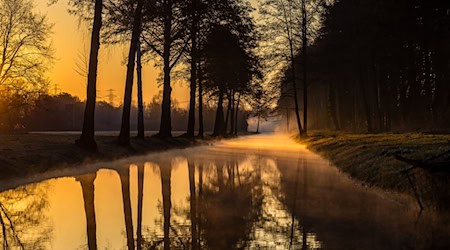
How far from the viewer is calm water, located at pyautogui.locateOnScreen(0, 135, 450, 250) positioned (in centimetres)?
747

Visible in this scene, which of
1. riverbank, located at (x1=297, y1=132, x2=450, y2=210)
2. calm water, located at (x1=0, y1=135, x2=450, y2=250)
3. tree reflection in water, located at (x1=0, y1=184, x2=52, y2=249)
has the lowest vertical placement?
calm water, located at (x1=0, y1=135, x2=450, y2=250)

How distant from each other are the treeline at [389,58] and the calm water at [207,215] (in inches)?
727

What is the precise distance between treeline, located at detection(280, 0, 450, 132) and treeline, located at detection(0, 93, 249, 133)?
743 inches

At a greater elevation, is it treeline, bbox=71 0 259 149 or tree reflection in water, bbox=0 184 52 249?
treeline, bbox=71 0 259 149

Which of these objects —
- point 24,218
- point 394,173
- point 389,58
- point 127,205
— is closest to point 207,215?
point 127,205

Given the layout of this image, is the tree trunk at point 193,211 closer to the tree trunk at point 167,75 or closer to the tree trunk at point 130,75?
the tree trunk at point 130,75

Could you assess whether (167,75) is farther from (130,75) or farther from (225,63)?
(225,63)

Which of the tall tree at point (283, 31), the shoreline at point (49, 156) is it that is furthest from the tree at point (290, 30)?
the shoreline at point (49, 156)

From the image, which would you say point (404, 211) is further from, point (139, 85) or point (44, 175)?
point (139, 85)

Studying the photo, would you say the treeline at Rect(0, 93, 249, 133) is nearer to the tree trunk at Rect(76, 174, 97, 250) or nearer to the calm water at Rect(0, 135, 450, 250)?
the tree trunk at Rect(76, 174, 97, 250)

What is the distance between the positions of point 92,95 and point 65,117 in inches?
3914

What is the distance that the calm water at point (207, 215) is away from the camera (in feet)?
24.5

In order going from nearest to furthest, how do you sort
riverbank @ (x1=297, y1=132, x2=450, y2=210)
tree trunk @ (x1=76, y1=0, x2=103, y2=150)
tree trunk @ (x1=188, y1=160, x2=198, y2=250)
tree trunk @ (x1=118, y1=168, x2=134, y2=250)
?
tree trunk @ (x1=188, y1=160, x2=198, y2=250)
tree trunk @ (x1=118, y1=168, x2=134, y2=250)
riverbank @ (x1=297, y1=132, x2=450, y2=210)
tree trunk @ (x1=76, y1=0, x2=103, y2=150)

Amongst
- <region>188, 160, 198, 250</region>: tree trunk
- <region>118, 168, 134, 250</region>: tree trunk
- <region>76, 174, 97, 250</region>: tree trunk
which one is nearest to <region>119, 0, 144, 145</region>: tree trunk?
<region>118, 168, 134, 250</region>: tree trunk
